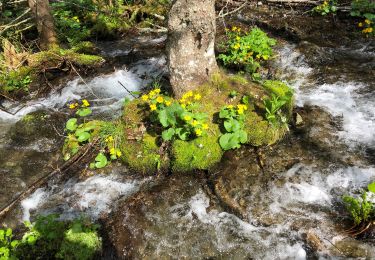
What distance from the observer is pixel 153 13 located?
8781 millimetres

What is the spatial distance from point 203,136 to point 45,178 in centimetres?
213

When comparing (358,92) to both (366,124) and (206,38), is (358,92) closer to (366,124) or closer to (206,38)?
(366,124)

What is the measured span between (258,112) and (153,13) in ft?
18.1

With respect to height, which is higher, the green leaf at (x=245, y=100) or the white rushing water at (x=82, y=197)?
Result: the green leaf at (x=245, y=100)

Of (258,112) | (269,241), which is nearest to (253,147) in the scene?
(258,112)

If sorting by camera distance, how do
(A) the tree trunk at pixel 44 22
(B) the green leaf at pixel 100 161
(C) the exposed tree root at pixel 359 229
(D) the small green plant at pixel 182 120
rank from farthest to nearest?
(A) the tree trunk at pixel 44 22, (B) the green leaf at pixel 100 161, (D) the small green plant at pixel 182 120, (C) the exposed tree root at pixel 359 229

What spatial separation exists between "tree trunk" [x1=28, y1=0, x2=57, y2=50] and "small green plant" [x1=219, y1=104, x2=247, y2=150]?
4.89m

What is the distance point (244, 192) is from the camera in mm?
3857

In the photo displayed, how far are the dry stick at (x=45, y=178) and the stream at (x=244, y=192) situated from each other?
8 centimetres

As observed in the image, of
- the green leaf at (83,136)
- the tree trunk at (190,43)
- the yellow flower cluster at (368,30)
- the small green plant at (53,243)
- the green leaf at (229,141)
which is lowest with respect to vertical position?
the small green plant at (53,243)

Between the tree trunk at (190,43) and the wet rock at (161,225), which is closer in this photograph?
the wet rock at (161,225)

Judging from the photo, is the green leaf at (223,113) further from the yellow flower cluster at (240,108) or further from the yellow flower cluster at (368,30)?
the yellow flower cluster at (368,30)

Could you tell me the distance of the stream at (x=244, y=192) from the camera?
3.35 metres

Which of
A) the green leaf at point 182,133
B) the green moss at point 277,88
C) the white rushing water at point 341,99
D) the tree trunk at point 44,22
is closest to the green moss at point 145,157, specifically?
the green leaf at point 182,133
